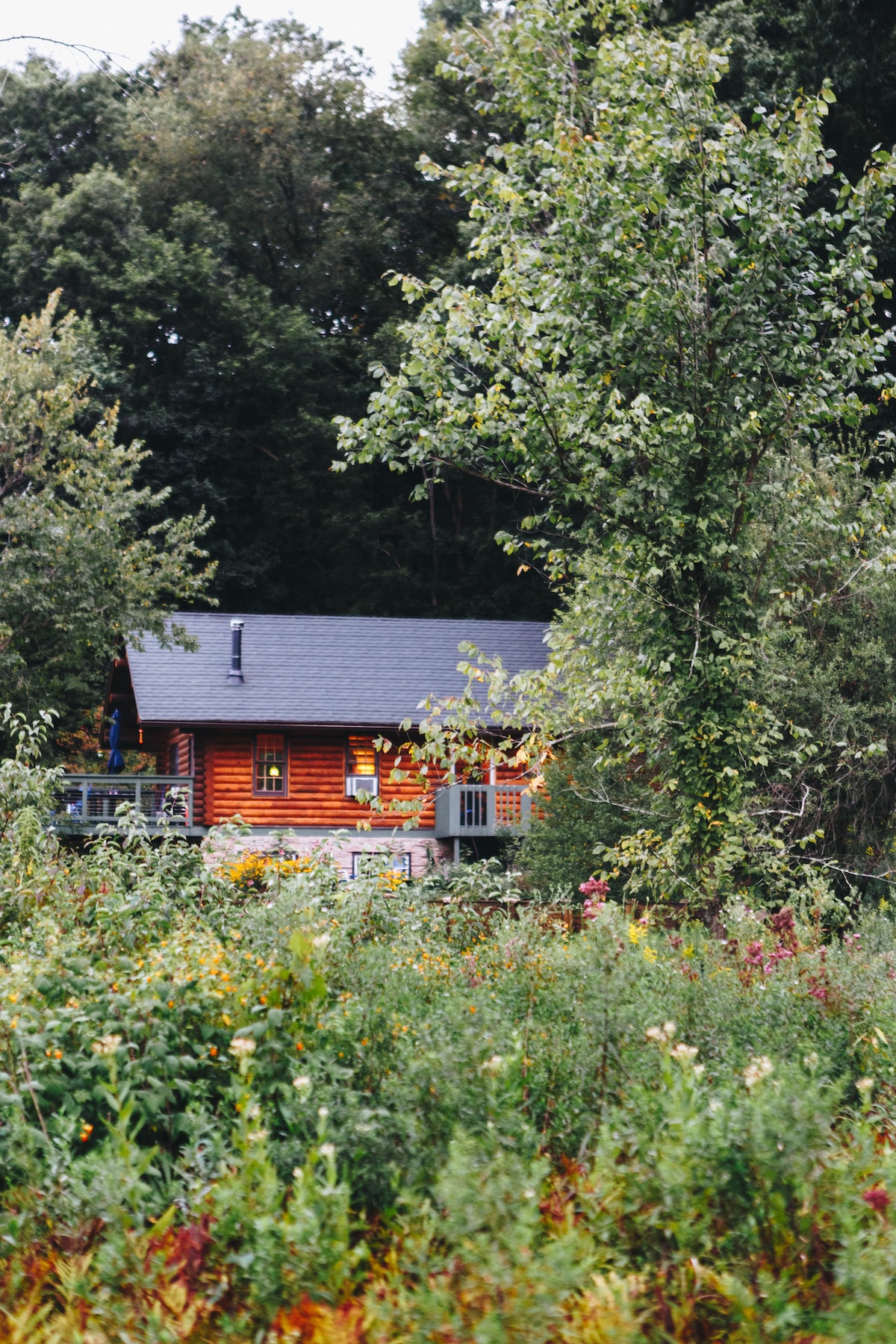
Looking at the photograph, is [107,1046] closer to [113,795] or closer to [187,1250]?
[187,1250]

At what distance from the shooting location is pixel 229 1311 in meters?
3.02

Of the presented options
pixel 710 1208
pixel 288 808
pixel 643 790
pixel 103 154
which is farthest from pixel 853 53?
pixel 710 1208

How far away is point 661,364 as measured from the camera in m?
9.63

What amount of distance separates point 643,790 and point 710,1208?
13.9 m

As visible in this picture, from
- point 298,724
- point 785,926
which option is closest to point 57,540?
point 298,724

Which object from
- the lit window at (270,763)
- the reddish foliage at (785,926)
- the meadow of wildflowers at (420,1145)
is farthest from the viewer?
the lit window at (270,763)

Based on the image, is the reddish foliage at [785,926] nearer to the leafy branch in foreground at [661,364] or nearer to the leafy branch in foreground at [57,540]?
the leafy branch in foreground at [661,364]

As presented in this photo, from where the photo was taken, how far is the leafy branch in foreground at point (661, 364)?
30.4 feet

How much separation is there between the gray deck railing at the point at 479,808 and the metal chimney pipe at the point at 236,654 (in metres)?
5.26

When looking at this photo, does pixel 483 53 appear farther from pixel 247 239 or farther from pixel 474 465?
pixel 247 239

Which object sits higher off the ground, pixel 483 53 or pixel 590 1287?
pixel 483 53

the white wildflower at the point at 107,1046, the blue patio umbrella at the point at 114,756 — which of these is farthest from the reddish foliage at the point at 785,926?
the blue patio umbrella at the point at 114,756

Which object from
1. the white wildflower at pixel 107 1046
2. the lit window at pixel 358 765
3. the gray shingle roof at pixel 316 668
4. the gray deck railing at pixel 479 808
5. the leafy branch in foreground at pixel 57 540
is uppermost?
A: the leafy branch in foreground at pixel 57 540

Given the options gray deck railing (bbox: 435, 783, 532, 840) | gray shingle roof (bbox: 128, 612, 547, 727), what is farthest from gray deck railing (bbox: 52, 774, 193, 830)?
gray deck railing (bbox: 435, 783, 532, 840)
